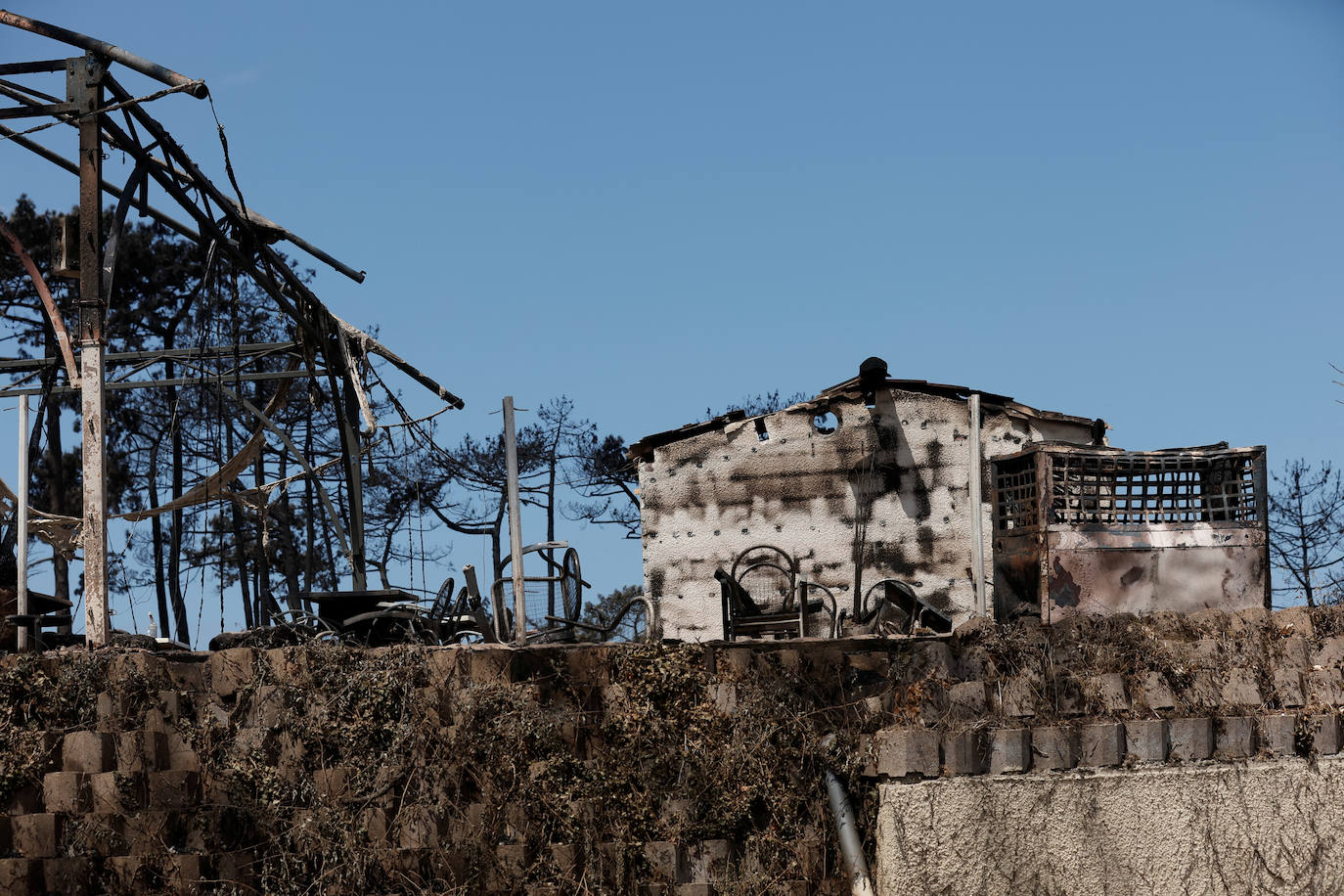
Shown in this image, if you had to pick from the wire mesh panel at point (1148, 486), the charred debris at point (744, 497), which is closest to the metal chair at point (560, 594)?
the charred debris at point (744, 497)

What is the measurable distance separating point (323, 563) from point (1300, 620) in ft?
62.6

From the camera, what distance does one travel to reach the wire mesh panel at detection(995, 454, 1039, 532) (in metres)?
10.5

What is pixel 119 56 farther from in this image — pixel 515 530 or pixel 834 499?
pixel 834 499

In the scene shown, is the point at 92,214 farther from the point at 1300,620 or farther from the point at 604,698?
the point at 1300,620

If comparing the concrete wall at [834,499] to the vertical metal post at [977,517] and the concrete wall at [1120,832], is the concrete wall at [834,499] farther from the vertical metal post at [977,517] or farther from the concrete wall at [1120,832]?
the concrete wall at [1120,832]

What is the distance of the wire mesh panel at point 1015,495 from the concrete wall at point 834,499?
2.71 m

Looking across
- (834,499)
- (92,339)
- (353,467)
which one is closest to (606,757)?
(92,339)

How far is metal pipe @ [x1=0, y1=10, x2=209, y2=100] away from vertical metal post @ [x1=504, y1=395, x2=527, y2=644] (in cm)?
338

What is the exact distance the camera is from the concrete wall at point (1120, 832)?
805 centimetres

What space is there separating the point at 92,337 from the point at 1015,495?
6.86 m

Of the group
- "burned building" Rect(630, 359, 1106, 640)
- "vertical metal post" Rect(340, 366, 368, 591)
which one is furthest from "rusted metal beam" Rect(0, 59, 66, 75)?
"burned building" Rect(630, 359, 1106, 640)

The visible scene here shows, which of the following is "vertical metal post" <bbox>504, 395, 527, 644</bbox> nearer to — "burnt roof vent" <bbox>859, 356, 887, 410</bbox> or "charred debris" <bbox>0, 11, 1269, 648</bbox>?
"charred debris" <bbox>0, 11, 1269, 648</bbox>

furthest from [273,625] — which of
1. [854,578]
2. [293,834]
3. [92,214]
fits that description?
[854,578]

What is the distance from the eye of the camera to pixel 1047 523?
10.2m
